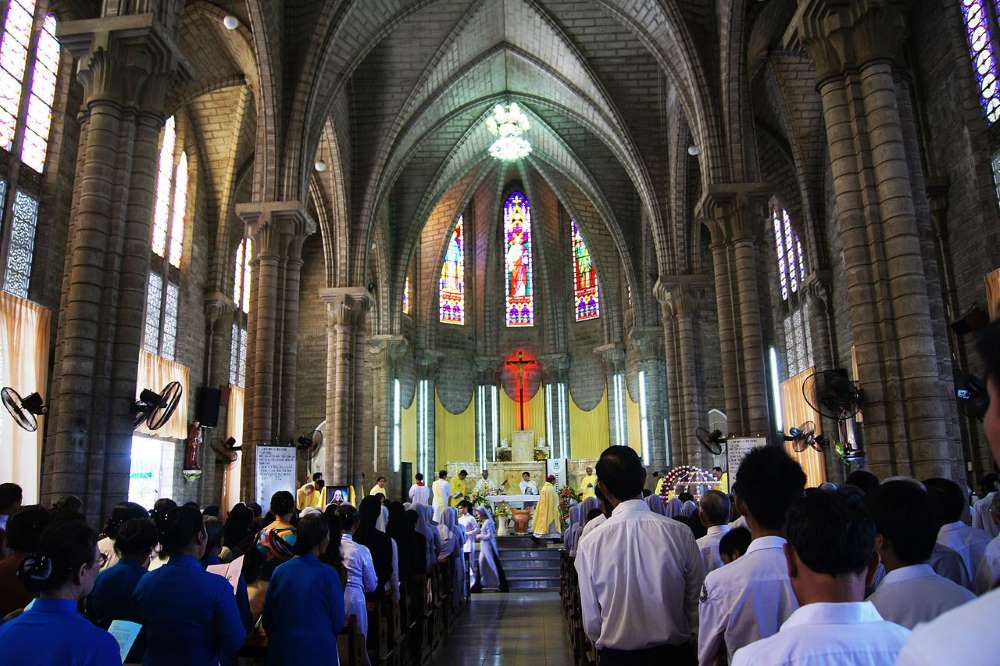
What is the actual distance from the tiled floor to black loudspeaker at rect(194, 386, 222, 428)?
449 inches

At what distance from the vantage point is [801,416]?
79.2 ft

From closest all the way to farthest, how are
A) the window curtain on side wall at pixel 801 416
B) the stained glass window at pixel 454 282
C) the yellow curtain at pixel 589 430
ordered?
the window curtain on side wall at pixel 801 416 < the yellow curtain at pixel 589 430 < the stained glass window at pixel 454 282

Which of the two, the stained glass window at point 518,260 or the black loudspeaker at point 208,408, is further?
the stained glass window at point 518,260

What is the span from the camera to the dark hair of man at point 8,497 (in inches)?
231

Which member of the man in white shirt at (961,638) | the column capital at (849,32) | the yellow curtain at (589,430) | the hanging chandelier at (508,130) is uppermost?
the hanging chandelier at (508,130)

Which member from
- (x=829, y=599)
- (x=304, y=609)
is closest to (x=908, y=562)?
(x=829, y=599)

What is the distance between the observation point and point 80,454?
8.62 meters

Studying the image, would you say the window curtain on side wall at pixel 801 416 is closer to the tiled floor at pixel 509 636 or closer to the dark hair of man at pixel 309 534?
the tiled floor at pixel 509 636

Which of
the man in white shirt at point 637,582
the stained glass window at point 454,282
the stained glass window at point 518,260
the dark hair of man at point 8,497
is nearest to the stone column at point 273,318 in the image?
the dark hair of man at point 8,497

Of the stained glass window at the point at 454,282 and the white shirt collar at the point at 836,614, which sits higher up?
the stained glass window at the point at 454,282

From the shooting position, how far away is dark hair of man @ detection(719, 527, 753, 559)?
4176mm

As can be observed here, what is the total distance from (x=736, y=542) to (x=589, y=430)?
93.5ft

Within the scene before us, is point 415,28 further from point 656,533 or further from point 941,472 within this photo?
point 656,533

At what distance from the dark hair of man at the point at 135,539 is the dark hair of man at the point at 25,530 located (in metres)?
0.50
